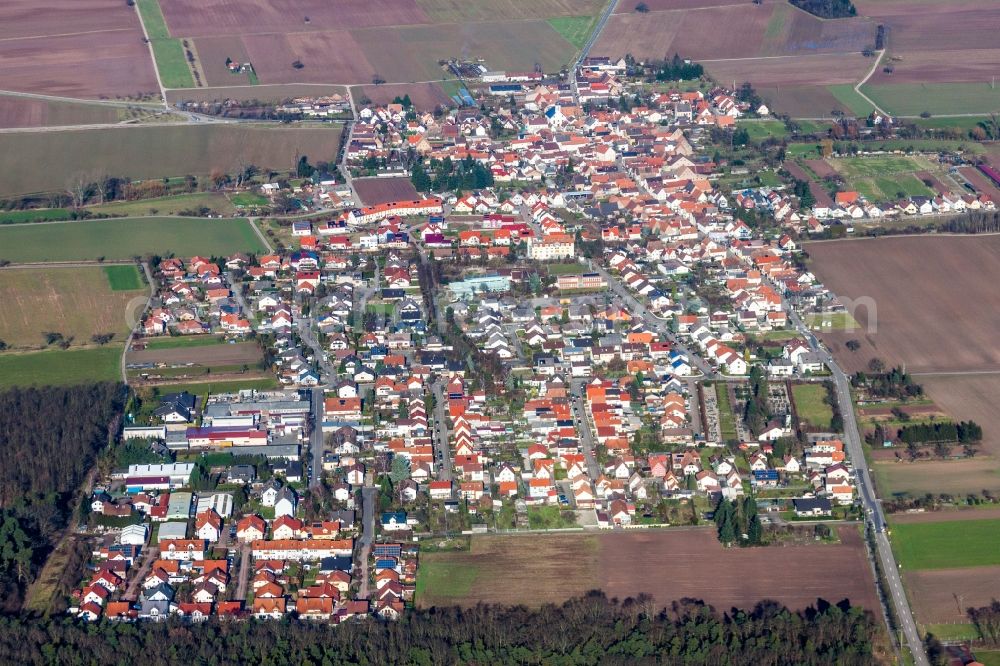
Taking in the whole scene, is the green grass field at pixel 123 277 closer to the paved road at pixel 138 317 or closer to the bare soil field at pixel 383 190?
the paved road at pixel 138 317

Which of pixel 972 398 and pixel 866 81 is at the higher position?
pixel 866 81

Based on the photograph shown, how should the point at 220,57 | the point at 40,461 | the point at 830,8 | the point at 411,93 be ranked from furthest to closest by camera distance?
the point at 830,8 → the point at 220,57 → the point at 411,93 → the point at 40,461

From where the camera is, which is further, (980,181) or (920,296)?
(980,181)

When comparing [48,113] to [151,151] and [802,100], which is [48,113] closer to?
[151,151]

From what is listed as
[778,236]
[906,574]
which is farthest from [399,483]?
[778,236]

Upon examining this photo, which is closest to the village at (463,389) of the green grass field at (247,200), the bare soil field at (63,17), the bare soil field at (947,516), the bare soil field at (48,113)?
the green grass field at (247,200)

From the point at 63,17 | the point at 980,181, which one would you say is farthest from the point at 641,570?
the point at 63,17

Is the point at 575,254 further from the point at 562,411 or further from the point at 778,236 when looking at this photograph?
the point at 562,411
